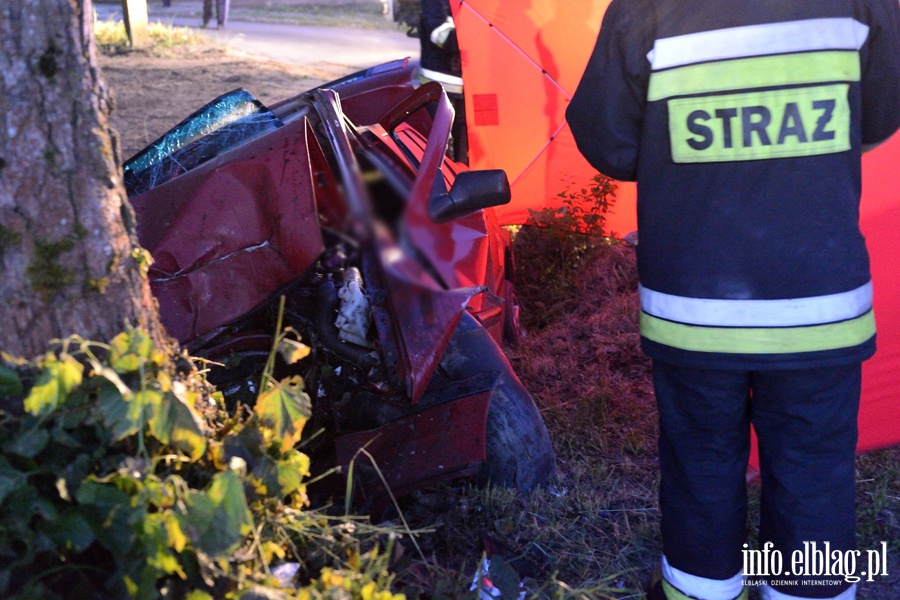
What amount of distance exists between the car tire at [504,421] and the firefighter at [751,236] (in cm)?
67

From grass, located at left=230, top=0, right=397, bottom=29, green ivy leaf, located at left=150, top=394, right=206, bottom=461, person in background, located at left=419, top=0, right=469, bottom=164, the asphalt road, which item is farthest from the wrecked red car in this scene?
grass, located at left=230, top=0, right=397, bottom=29

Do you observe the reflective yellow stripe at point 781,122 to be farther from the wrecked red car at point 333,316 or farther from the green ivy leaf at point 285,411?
the green ivy leaf at point 285,411

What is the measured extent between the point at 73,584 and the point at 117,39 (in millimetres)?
15602

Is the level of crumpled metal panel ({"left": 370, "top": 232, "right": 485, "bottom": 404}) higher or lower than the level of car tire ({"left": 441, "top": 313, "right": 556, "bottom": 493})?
higher

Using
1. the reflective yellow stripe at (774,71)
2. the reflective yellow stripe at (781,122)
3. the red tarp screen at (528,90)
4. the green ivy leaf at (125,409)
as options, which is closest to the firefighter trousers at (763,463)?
the reflective yellow stripe at (781,122)

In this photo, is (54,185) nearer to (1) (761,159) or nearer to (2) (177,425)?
(2) (177,425)

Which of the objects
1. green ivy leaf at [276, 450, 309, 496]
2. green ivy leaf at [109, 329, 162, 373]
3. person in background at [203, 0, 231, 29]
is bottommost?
green ivy leaf at [276, 450, 309, 496]

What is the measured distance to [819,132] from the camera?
215 cm

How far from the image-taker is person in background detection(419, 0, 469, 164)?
5855 mm

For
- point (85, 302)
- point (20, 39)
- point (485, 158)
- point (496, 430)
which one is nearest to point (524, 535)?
point (496, 430)

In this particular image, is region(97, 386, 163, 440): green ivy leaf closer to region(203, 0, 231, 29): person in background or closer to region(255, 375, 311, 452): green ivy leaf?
region(255, 375, 311, 452): green ivy leaf

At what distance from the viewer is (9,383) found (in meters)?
1.82

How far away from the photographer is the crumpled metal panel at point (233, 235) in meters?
2.67

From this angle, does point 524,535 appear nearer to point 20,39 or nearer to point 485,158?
point 20,39
